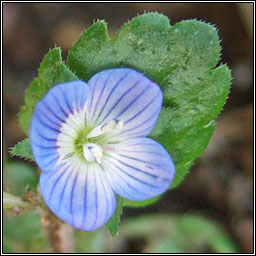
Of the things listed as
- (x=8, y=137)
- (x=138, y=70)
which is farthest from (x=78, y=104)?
(x=8, y=137)

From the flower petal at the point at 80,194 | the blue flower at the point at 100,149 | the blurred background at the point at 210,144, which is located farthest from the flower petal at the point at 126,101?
the blurred background at the point at 210,144

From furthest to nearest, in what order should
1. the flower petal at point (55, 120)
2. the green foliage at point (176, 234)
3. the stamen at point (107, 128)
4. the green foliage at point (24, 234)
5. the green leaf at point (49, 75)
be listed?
the green foliage at point (176, 234)
the green foliage at point (24, 234)
the stamen at point (107, 128)
the green leaf at point (49, 75)
the flower petal at point (55, 120)

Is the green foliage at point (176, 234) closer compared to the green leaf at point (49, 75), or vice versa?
the green leaf at point (49, 75)

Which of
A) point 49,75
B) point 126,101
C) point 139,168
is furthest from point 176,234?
point 49,75

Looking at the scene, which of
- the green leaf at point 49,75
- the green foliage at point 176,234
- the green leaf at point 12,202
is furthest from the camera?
the green foliage at point 176,234

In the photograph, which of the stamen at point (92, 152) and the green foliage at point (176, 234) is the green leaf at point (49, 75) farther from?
the green foliage at point (176, 234)

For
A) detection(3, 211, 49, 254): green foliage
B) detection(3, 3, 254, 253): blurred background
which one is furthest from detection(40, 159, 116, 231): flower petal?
detection(3, 3, 254, 253): blurred background
